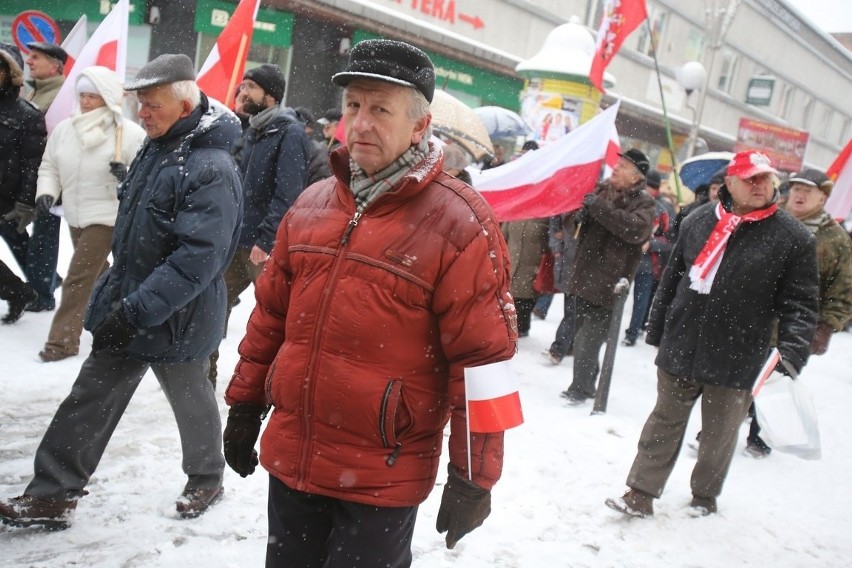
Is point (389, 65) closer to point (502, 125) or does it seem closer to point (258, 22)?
point (502, 125)

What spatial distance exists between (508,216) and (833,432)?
368 cm

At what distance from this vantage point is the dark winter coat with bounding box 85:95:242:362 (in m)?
3.30

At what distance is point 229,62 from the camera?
7164mm

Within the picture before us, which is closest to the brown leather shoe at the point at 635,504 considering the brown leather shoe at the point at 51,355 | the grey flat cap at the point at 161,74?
the grey flat cap at the point at 161,74

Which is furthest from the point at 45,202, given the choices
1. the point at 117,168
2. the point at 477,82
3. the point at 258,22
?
the point at 477,82

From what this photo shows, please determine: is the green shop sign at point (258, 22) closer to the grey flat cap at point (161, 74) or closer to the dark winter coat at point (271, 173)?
the dark winter coat at point (271, 173)

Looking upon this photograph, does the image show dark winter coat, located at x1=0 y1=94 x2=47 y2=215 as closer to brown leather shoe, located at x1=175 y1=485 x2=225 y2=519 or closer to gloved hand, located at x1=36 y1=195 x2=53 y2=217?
gloved hand, located at x1=36 y1=195 x2=53 y2=217

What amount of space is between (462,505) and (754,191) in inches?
112

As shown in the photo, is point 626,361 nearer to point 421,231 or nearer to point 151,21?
point 421,231

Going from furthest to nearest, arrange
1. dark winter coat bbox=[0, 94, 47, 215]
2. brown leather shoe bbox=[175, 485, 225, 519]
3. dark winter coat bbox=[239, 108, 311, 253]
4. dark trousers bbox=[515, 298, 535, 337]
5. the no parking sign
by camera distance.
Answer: the no parking sign < dark trousers bbox=[515, 298, 535, 337] < dark winter coat bbox=[0, 94, 47, 215] < dark winter coat bbox=[239, 108, 311, 253] < brown leather shoe bbox=[175, 485, 225, 519]

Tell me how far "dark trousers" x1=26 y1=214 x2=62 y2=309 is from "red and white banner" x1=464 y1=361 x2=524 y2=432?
5.61 metres

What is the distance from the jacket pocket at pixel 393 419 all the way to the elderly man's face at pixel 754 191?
2836mm

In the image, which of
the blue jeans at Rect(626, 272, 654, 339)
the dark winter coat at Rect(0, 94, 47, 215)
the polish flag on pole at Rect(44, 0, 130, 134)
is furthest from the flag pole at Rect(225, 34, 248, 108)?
the blue jeans at Rect(626, 272, 654, 339)

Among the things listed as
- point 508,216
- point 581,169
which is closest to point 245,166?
point 508,216
